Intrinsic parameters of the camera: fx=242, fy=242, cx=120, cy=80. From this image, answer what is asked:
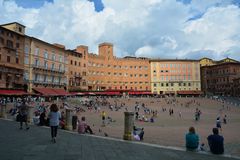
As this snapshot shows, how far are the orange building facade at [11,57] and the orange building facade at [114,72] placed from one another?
30.9 meters

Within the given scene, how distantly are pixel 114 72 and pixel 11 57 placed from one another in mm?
42202

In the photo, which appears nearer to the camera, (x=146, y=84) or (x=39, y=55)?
(x=39, y=55)

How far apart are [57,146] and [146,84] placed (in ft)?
261

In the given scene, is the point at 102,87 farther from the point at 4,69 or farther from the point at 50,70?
the point at 4,69

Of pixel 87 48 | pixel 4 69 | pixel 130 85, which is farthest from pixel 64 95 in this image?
pixel 130 85

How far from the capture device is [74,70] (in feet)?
229

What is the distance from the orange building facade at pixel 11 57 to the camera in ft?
143

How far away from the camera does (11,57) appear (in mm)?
46125

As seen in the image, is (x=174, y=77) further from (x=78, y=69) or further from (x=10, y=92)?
(x=10, y=92)

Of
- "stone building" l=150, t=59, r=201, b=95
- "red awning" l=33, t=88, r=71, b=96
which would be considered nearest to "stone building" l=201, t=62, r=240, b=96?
"stone building" l=150, t=59, r=201, b=95

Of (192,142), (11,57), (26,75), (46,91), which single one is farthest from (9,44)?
(192,142)

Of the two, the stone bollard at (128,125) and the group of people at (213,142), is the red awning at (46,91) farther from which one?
the group of people at (213,142)

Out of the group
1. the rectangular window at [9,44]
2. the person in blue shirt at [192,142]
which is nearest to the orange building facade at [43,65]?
the rectangular window at [9,44]

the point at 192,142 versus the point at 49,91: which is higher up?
the point at 49,91
